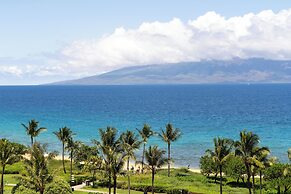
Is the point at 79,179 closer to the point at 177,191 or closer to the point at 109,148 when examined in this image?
the point at 177,191

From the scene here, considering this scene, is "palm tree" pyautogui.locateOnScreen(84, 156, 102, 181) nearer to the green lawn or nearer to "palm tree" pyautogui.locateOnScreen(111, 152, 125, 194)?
the green lawn

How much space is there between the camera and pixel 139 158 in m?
113

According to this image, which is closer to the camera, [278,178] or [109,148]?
[109,148]

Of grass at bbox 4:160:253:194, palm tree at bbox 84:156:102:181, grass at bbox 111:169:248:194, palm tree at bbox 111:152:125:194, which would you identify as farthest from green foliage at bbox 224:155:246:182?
palm tree at bbox 111:152:125:194

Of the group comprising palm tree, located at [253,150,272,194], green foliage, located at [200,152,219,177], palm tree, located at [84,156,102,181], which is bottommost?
green foliage, located at [200,152,219,177]

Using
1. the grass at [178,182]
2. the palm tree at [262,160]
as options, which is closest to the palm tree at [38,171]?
the grass at [178,182]

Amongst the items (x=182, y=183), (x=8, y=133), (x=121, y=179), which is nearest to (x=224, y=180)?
(x=182, y=183)

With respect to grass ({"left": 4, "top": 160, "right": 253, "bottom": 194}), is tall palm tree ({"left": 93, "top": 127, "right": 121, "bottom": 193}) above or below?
above

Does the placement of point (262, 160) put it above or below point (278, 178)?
above

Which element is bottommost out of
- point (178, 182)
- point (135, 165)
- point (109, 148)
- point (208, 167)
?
point (178, 182)

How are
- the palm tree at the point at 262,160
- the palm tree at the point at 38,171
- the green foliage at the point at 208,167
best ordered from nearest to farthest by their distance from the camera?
the palm tree at the point at 38,171
the palm tree at the point at 262,160
the green foliage at the point at 208,167

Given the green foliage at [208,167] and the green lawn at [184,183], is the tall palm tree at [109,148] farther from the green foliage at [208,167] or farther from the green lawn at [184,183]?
the green foliage at [208,167]

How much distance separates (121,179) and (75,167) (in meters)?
15.1

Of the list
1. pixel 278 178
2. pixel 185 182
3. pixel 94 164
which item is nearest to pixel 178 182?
pixel 185 182
